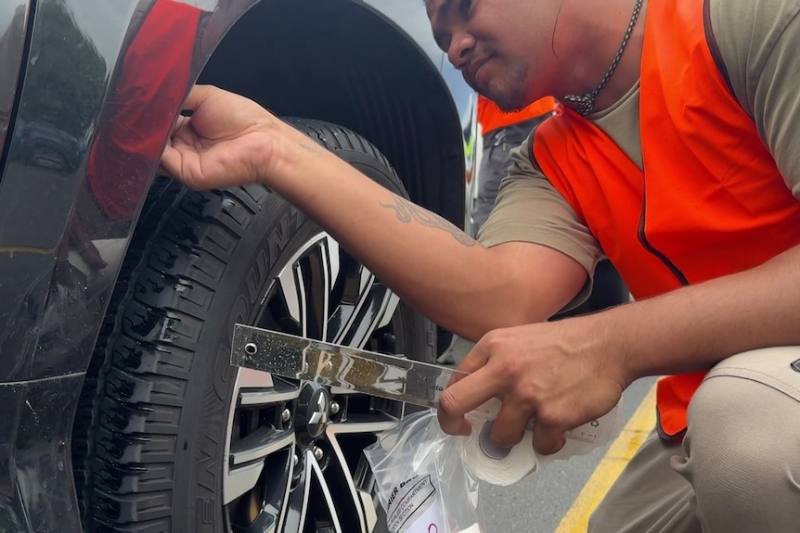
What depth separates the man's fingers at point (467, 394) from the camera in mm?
1152

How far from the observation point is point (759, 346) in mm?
1119

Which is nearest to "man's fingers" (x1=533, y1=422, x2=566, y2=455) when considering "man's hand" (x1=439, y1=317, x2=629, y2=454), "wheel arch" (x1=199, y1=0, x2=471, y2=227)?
"man's hand" (x1=439, y1=317, x2=629, y2=454)

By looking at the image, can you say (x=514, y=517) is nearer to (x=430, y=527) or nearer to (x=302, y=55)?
(x=430, y=527)

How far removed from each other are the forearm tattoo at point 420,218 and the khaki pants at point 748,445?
519mm

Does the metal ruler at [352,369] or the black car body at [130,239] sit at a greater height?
the black car body at [130,239]

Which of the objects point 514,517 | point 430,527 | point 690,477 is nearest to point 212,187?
point 430,527

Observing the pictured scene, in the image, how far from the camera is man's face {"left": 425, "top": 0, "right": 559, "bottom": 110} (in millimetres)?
1407

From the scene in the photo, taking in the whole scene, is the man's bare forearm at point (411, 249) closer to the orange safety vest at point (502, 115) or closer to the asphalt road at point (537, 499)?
the asphalt road at point (537, 499)

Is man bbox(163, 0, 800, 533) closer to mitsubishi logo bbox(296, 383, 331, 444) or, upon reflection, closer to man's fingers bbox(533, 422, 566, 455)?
man's fingers bbox(533, 422, 566, 455)

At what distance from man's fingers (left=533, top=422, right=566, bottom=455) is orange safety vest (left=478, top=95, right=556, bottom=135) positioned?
175cm

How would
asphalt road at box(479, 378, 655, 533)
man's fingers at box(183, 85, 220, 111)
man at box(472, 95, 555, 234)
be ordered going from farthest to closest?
man at box(472, 95, 555, 234)
asphalt road at box(479, 378, 655, 533)
man's fingers at box(183, 85, 220, 111)

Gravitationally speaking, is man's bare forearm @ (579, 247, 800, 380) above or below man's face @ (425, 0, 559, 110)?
below

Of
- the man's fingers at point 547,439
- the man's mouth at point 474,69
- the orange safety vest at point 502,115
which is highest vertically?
the man's mouth at point 474,69

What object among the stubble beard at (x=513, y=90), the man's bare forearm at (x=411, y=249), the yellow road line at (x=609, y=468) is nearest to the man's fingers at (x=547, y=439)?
the man's bare forearm at (x=411, y=249)
